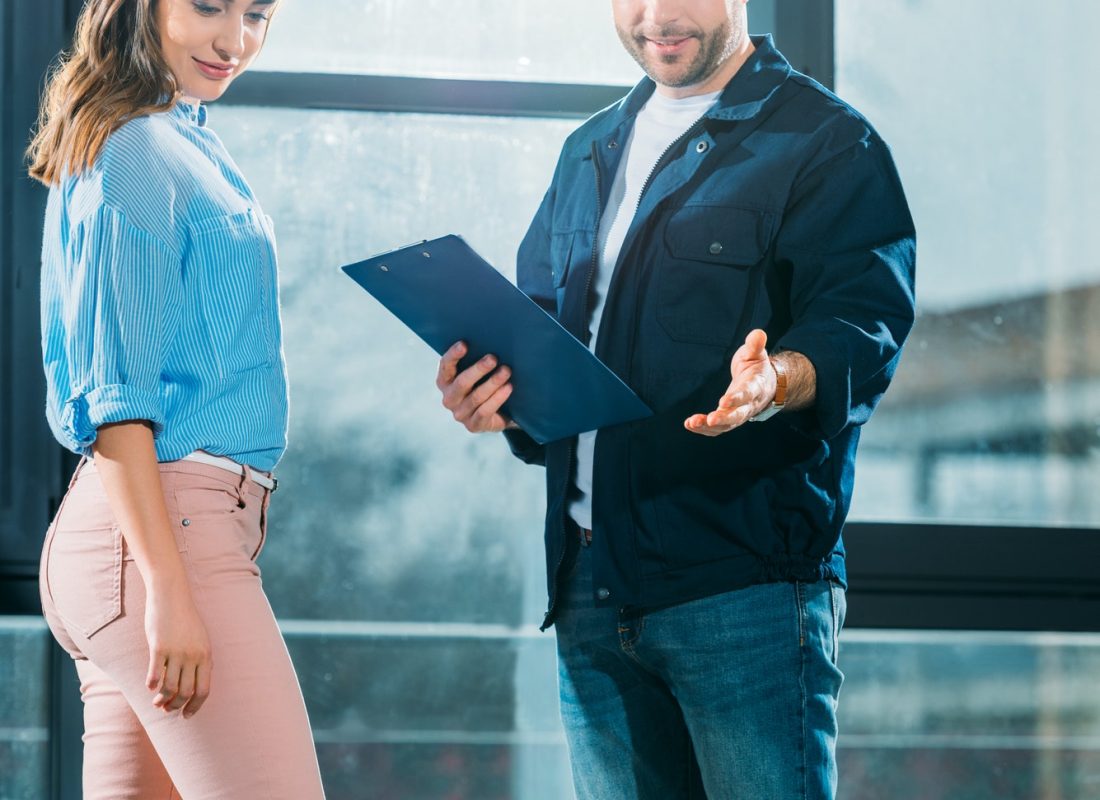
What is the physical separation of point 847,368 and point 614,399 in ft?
0.81

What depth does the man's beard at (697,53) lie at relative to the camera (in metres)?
1.36

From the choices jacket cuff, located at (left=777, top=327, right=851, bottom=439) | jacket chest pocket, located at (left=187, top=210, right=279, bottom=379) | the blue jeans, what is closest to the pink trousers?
jacket chest pocket, located at (left=187, top=210, right=279, bottom=379)

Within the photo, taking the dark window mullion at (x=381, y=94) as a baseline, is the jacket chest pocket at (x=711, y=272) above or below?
below

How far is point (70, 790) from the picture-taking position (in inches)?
73.5

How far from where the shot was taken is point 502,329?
122 centimetres

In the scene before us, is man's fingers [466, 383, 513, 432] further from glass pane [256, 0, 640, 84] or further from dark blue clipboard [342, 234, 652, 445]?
glass pane [256, 0, 640, 84]

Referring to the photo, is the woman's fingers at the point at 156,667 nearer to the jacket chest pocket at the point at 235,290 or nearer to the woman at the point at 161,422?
the woman at the point at 161,422

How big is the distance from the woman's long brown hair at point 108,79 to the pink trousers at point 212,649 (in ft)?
1.18

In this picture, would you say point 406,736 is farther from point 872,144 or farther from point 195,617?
point 872,144

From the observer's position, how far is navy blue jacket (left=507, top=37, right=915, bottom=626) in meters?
1.21

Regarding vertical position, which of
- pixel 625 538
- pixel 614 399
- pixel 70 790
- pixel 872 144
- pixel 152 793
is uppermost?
pixel 872 144

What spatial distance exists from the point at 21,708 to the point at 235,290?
113 centimetres

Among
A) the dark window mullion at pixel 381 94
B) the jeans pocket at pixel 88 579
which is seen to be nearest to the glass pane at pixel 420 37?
the dark window mullion at pixel 381 94

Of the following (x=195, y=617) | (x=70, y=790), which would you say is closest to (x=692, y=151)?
(x=195, y=617)
